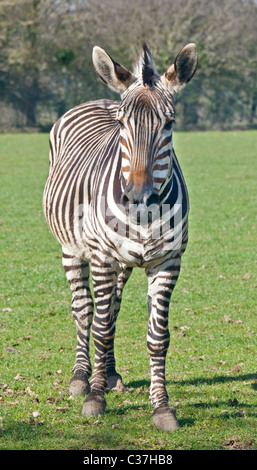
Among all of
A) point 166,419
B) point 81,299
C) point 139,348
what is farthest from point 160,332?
point 139,348

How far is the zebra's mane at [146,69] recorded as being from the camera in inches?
167

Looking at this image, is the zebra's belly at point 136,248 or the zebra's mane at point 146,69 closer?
the zebra's mane at point 146,69

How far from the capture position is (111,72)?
4402 mm

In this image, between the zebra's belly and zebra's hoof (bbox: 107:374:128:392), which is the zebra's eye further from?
zebra's hoof (bbox: 107:374:128:392)

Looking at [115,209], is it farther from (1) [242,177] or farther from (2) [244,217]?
(1) [242,177]

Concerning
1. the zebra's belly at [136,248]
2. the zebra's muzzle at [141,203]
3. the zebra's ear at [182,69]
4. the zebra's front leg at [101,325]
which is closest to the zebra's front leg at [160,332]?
the zebra's belly at [136,248]

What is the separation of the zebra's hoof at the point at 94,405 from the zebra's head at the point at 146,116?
1.66 metres

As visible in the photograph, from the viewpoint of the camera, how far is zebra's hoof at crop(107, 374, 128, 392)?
5.41 m

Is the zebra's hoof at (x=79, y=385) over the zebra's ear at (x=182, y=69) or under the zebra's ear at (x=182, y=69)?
under

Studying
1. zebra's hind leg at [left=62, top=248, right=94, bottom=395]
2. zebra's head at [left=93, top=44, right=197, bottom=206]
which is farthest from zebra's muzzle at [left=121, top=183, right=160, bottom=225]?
zebra's hind leg at [left=62, top=248, right=94, bottom=395]

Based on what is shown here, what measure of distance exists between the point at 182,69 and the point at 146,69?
0.83 feet

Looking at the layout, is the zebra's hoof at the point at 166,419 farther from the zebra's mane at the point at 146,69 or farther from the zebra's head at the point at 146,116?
the zebra's mane at the point at 146,69
